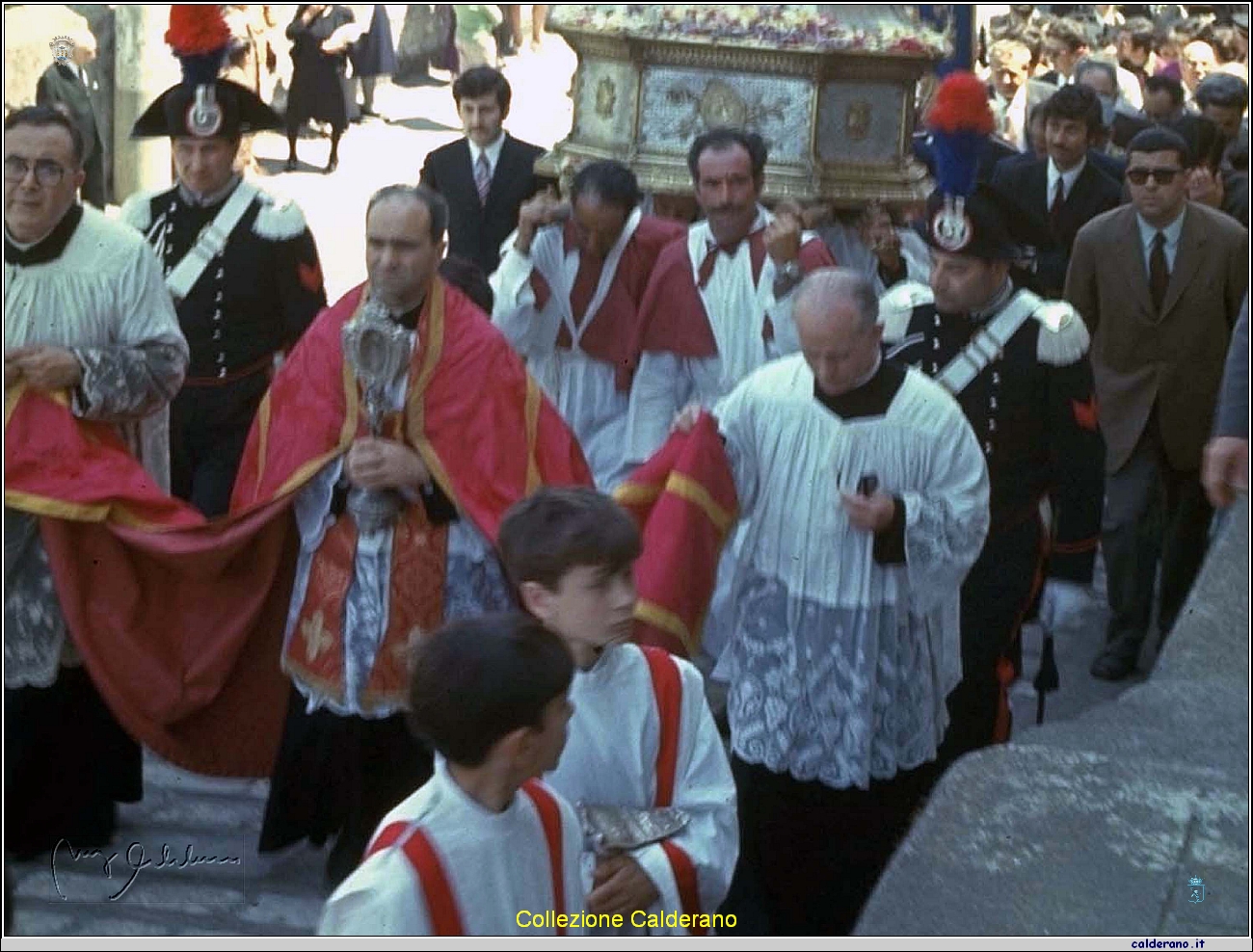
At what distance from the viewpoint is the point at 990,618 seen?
6.43 m

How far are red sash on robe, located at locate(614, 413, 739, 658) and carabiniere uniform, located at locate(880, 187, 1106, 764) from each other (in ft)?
3.20

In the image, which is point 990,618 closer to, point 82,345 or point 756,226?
point 756,226

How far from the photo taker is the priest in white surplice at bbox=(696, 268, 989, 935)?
18.4ft

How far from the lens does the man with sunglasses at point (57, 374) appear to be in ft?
20.2

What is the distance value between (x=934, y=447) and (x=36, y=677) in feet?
7.71

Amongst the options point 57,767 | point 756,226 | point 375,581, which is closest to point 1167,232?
point 756,226

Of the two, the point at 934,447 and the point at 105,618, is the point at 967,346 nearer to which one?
the point at 934,447

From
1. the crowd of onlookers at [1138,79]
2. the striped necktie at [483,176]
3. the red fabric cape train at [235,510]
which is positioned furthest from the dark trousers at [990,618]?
A: the crowd of onlookers at [1138,79]

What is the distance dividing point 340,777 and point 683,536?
124 cm

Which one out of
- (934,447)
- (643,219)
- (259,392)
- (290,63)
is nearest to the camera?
(934,447)

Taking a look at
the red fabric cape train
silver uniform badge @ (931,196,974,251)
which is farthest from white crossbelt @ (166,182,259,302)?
silver uniform badge @ (931,196,974,251)

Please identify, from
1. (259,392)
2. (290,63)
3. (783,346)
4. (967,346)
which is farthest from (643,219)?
(290,63)

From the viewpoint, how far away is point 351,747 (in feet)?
20.2
